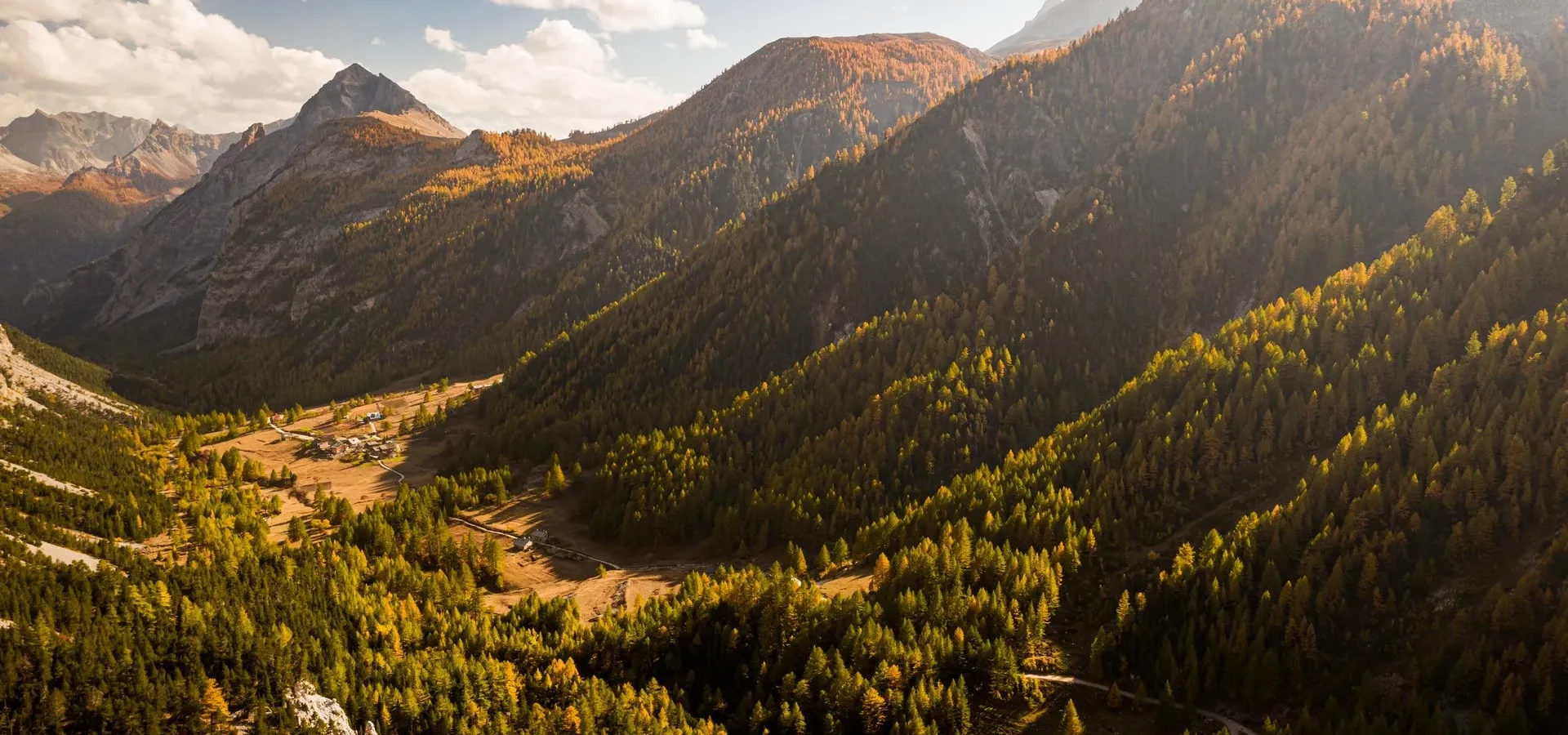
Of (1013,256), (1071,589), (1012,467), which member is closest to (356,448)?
(1012,467)

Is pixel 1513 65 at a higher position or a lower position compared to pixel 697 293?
higher

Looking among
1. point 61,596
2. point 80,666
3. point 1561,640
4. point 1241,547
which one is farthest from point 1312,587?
point 61,596

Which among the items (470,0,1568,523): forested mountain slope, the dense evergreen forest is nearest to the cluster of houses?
the dense evergreen forest

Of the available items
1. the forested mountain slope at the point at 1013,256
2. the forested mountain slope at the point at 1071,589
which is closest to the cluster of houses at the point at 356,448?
the forested mountain slope at the point at 1013,256

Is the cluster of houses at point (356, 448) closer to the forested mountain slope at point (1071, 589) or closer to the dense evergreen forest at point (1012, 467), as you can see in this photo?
the dense evergreen forest at point (1012, 467)

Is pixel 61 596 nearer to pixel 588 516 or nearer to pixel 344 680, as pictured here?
Result: pixel 344 680

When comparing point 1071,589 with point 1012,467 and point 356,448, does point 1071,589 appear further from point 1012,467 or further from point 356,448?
point 356,448
